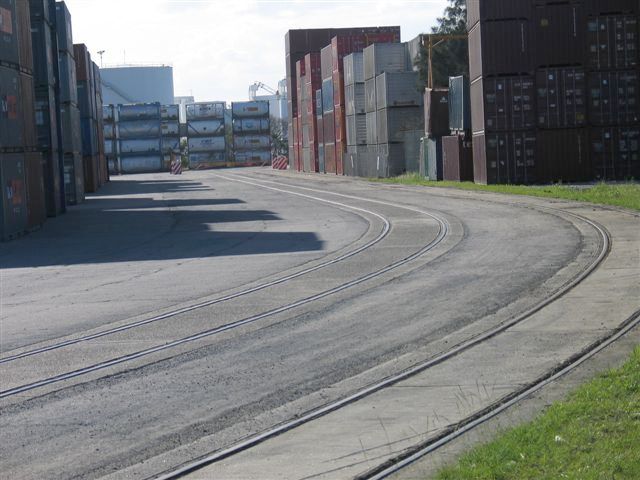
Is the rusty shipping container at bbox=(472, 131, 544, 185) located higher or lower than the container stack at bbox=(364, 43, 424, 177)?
lower

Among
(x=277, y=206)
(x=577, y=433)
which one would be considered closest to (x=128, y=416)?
(x=577, y=433)

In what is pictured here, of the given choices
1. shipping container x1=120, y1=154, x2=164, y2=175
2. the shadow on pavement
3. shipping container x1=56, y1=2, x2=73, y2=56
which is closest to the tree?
shipping container x1=120, y1=154, x2=164, y2=175

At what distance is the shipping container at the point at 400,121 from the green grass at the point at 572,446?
59.7 meters

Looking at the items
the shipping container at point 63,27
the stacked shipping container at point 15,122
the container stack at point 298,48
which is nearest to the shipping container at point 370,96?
the shipping container at point 63,27

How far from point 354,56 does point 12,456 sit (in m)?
67.9

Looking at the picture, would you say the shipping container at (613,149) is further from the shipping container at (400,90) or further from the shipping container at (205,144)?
the shipping container at (205,144)

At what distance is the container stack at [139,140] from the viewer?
126812mm

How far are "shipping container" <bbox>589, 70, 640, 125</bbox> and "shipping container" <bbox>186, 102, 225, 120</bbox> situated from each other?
3740 inches

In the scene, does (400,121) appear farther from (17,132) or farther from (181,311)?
(181,311)

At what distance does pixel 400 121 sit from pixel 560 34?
2242 centimetres

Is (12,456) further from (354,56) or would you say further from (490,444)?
(354,56)

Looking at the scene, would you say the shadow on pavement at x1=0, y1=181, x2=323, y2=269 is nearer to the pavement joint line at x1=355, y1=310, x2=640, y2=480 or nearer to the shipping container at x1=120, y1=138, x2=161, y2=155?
the pavement joint line at x1=355, y1=310, x2=640, y2=480

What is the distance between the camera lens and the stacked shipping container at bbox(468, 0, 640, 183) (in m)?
46.4

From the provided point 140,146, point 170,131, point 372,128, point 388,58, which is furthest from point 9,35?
point 170,131
